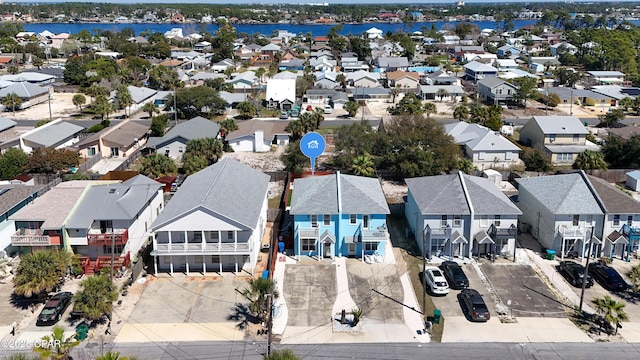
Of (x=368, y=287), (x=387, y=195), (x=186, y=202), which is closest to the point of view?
(x=368, y=287)

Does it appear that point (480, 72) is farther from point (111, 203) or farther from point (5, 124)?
point (111, 203)

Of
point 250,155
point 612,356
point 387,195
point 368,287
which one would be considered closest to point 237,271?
point 368,287

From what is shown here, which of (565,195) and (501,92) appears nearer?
(565,195)

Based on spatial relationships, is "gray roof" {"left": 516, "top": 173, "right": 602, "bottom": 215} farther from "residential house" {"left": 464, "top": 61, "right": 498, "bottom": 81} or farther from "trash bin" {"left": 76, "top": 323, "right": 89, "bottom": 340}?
"residential house" {"left": 464, "top": 61, "right": 498, "bottom": 81}

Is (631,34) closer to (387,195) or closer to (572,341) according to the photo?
(387,195)

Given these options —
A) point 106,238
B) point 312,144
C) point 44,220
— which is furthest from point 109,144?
point 106,238
